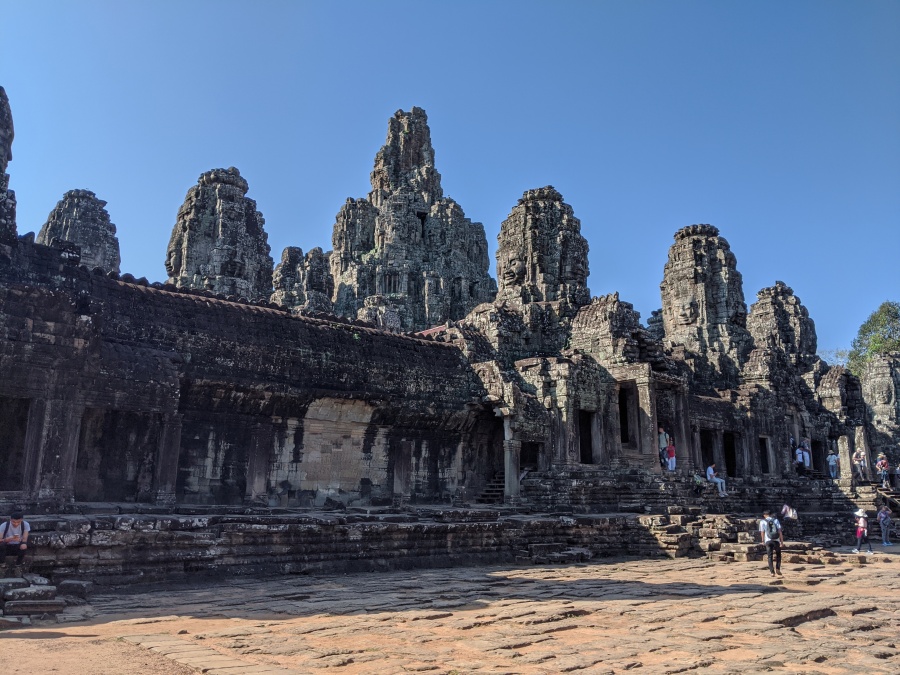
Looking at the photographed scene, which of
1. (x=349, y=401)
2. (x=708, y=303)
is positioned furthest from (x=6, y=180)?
(x=708, y=303)

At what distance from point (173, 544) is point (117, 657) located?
445 cm

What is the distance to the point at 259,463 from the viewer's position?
53.3 feet

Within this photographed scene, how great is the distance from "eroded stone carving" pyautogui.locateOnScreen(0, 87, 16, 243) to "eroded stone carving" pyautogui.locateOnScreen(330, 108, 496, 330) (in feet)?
118

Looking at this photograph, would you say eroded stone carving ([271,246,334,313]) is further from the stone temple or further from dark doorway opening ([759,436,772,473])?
dark doorway opening ([759,436,772,473])

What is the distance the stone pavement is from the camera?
20.1 ft

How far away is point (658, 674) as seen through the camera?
5.80m

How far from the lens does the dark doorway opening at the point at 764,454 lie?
107ft

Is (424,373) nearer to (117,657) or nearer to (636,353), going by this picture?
(636,353)

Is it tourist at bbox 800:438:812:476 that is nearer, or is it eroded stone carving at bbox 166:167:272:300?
eroded stone carving at bbox 166:167:272:300

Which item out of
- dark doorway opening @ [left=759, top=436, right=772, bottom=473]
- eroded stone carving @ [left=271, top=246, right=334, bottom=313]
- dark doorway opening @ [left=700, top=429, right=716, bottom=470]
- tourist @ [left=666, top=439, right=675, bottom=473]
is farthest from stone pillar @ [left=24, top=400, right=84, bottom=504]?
dark doorway opening @ [left=759, top=436, right=772, bottom=473]

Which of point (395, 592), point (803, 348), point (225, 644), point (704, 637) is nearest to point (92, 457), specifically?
point (395, 592)

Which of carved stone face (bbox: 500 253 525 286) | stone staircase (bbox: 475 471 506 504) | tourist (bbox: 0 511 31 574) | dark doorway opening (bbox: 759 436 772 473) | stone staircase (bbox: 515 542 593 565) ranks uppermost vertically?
carved stone face (bbox: 500 253 525 286)

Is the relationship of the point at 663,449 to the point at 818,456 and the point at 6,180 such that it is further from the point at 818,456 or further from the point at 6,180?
the point at 6,180

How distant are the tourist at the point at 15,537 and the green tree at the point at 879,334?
5664cm
